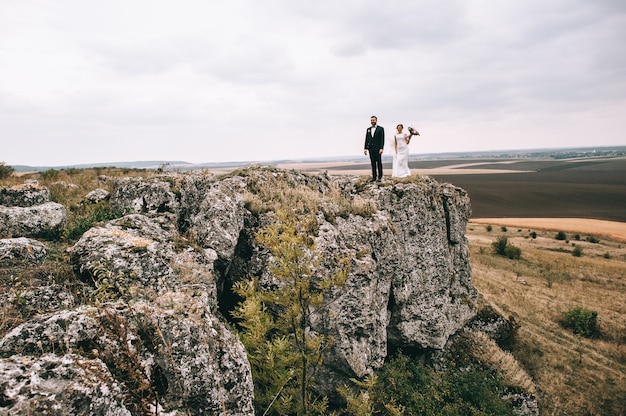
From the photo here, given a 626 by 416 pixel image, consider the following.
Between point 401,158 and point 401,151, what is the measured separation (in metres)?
0.40

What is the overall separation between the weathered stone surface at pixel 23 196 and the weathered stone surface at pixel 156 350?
6.50 m

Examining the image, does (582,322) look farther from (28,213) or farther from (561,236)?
(561,236)

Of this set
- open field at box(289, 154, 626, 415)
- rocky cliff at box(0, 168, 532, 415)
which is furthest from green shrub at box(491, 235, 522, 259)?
rocky cliff at box(0, 168, 532, 415)

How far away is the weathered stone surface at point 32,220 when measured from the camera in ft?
28.2

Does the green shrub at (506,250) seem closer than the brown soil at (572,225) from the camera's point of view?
Yes

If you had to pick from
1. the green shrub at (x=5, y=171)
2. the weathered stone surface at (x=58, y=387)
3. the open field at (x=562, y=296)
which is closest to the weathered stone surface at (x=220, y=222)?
the weathered stone surface at (x=58, y=387)

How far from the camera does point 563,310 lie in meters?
30.8

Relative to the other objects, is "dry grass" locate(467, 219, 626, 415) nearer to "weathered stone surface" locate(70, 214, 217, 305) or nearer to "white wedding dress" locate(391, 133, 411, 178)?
"white wedding dress" locate(391, 133, 411, 178)

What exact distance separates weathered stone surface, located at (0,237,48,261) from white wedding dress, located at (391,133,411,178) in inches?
651

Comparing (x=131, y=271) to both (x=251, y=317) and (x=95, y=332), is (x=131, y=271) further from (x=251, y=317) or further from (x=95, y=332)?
(x=251, y=317)

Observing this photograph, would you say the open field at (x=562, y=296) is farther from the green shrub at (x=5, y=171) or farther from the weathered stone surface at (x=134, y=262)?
the green shrub at (x=5, y=171)

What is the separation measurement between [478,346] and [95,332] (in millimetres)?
20034

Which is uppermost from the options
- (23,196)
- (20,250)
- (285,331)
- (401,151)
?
(401,151)

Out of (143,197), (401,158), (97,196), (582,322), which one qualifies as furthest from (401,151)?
(582,322)
